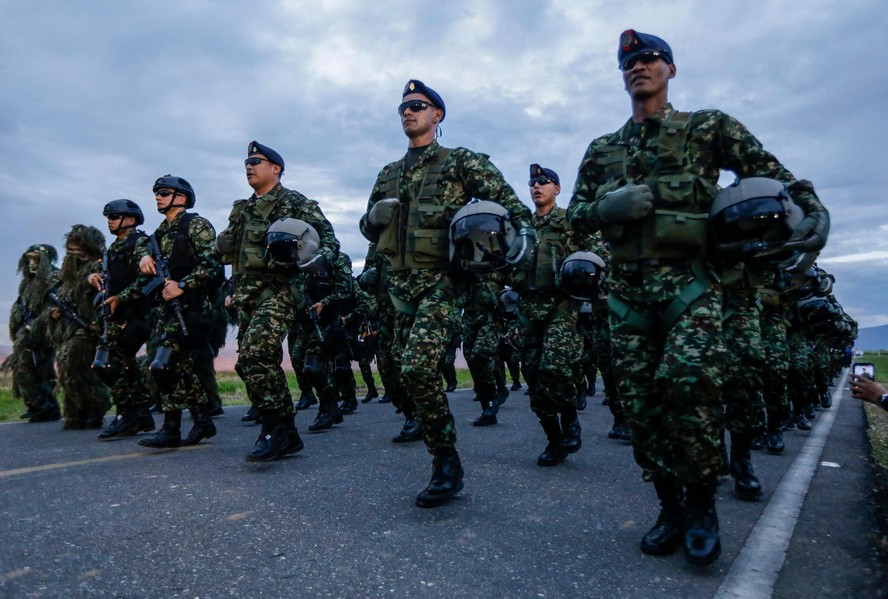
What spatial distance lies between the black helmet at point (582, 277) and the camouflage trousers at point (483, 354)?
10.9 feet

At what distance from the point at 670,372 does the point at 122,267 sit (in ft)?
19.6

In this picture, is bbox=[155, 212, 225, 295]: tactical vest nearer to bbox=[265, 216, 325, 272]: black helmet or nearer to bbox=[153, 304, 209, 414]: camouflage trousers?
bbox=[153, 304, 209, 414]: camouflage trousers

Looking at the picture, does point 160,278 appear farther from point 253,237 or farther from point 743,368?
point 743,368

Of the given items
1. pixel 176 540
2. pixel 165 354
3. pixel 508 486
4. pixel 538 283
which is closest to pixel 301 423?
pixel 165 354

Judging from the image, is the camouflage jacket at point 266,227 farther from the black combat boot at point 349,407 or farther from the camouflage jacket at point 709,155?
the black combat boot at point 349,407

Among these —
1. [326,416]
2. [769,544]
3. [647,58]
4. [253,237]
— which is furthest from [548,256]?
[769,544]

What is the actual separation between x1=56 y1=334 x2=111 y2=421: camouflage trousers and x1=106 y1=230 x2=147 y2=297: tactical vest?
3.40ft

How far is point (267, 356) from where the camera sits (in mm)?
4863

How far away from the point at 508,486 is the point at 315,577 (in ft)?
6.08

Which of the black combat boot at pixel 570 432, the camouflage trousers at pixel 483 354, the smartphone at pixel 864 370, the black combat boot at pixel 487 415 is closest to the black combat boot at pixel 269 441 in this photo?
the black combat boot at pixel 570 432

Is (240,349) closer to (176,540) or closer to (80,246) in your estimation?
(176,540)

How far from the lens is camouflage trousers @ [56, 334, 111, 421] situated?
23.5 feet

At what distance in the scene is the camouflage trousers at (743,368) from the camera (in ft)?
14.7

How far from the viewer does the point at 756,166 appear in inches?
124
